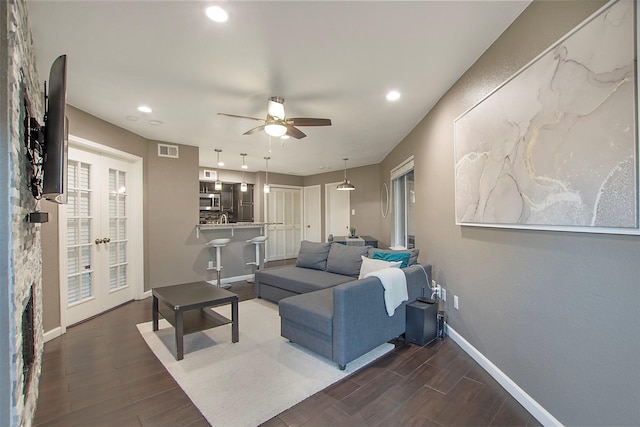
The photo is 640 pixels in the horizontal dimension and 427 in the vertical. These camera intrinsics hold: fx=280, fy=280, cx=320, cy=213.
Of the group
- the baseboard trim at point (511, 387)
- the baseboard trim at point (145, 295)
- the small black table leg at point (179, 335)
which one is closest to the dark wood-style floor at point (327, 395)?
the baseboard trim at point (511, 387)

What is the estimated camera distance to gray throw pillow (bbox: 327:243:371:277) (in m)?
3.95

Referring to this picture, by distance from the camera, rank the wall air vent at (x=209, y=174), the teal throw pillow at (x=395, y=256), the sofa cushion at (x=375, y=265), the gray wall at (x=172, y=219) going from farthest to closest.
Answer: the wall air vent at (x=209, y=174), the gray wall at (x=172, y=219), the teal throw pillow at (x=395, y=256), the sofa cushion at (x=375, y=265)

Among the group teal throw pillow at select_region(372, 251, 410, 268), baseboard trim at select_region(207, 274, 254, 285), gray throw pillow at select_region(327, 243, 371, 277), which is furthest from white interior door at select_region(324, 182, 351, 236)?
teal throw pillow at select_region(372, 251, 410, 268)

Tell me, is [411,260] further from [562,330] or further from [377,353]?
[562,330]

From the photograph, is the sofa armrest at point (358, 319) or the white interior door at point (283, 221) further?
the white interior door at point (283, 221)

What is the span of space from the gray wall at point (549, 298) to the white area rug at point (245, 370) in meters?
1.08

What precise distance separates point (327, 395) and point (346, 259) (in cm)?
215

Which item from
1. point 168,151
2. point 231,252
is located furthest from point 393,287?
point 168,151

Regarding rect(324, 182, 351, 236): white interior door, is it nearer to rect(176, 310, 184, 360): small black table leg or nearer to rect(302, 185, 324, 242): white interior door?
rect(302, 185, 324, 242): white interior door

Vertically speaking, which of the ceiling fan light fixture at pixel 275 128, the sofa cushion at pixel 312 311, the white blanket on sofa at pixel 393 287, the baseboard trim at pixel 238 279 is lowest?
the baseboard trim at pixel 238 279

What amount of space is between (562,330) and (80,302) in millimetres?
4852

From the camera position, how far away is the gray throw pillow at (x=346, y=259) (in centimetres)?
395

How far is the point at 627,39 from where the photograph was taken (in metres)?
1.21

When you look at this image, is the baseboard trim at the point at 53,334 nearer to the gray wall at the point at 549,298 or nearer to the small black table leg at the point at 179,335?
the small black table leg at the point at 179,335
